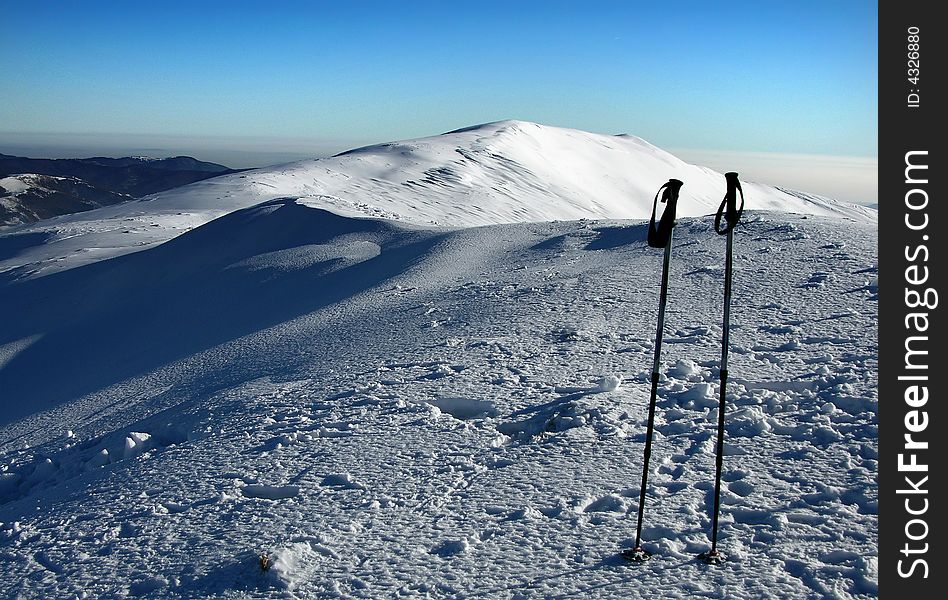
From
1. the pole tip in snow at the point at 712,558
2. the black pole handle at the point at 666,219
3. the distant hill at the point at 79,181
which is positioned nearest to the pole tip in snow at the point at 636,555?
the pole tip in snow at the point at 712,558

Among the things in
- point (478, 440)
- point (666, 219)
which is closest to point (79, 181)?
point (478, 440)

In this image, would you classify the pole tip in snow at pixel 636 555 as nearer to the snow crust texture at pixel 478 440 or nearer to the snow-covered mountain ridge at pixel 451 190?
the snow crust texture at pixel 478 440

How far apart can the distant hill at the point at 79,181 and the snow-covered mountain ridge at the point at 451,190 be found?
74.7 metres

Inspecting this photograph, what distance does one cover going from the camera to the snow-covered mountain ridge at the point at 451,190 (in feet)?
71.8

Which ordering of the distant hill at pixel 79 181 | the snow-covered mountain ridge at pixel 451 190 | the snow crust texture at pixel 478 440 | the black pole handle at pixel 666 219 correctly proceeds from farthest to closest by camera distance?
the distant hill at pixel 79 181 < the snow-covered mountain ridge at pixel 451 190 < the snow crust texture at pixel 478 440 < the black pole handle at pixel 666 219

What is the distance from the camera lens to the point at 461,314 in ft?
26.5

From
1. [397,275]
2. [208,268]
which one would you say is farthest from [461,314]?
[208,268]

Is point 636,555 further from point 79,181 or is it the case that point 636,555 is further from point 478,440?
point 79,181

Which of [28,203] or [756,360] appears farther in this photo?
[28,203]

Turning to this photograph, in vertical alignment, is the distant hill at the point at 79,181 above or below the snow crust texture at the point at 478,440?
above

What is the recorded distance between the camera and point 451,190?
108 ft

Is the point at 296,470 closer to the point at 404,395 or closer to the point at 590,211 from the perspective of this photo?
the point at 404,395

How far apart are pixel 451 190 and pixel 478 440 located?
93.6ft

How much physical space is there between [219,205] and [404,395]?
85.4 ft
